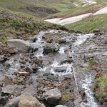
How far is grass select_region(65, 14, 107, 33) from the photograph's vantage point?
5750 cm

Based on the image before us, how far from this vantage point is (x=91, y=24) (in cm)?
5994

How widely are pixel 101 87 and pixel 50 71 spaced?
315 inches

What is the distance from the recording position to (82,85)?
29359mm

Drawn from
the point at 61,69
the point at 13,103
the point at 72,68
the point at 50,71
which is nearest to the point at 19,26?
Answer: the point at 50,71

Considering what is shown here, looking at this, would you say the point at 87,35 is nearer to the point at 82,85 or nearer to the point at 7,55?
the point at 7,55

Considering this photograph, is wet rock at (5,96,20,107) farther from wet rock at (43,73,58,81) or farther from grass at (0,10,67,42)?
grass at (0,10,67,42)

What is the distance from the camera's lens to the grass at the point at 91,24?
5750 centimetres

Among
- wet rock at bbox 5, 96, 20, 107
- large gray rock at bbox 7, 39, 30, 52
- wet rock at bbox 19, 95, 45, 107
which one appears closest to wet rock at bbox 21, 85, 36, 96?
wet rock at bbox 5, 96, 20, 107

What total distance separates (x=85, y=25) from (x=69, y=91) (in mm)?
34242

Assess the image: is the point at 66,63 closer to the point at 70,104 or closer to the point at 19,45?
the point at 19,45

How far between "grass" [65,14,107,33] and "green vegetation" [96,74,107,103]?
25988mm

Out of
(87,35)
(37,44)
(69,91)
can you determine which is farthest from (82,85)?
(87,35)

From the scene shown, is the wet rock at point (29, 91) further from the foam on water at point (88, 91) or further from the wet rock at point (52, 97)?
the foam on water at point (88, 91)

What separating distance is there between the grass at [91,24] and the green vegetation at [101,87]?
85.3ft
